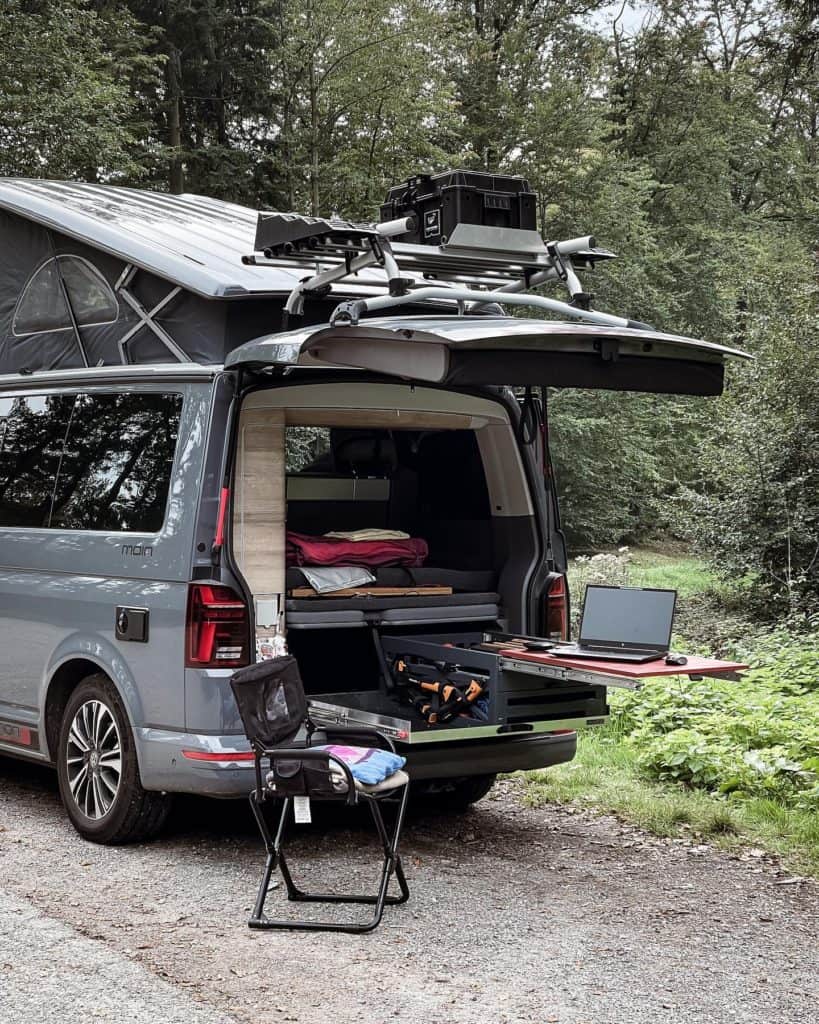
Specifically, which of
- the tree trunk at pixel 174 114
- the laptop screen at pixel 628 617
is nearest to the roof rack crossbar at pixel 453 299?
the laptop screen at pixel 628 617

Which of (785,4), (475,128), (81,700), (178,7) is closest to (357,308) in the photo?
(81,700)

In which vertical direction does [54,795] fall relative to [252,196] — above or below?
below

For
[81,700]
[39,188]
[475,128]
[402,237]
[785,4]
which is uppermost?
[475,128]

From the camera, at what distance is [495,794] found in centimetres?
748

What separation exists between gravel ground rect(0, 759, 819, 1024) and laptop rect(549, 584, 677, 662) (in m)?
1.01

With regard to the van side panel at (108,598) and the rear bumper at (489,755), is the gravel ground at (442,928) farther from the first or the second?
the van side panel at (108,598)

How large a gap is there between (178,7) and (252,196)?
12.0 ft

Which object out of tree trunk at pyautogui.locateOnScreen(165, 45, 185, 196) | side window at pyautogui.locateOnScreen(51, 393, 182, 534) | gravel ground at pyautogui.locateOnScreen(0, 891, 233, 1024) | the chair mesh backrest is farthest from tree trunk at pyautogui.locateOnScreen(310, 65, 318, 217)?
gravel ground at pyautogui.locateOnScreen(0, 891, 233, 1024)

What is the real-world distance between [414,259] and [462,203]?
1.09 feet

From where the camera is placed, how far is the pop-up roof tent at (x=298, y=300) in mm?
5316

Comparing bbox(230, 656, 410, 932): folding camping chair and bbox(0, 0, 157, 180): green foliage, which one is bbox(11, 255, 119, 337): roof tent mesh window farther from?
bbox(0, 0, 157, 180): green foliage

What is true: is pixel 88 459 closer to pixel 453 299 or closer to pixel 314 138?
pixel 453 299

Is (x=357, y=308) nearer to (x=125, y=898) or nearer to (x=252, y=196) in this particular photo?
(x=125, y=898)

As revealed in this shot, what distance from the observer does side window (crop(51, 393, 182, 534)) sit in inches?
235
